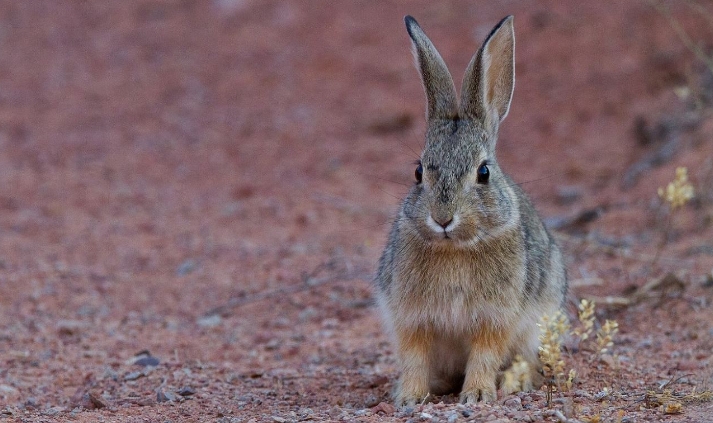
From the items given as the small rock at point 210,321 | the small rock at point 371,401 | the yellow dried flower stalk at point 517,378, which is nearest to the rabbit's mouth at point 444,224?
the yellow dried flower stalk at point 517,378

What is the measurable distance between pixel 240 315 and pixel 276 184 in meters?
3.54

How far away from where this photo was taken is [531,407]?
4723 mm

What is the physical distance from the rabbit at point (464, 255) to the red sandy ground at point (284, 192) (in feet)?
0.99

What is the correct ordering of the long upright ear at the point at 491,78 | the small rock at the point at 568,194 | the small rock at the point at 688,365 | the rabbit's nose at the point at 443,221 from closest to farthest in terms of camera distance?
1. the rabbit's nose at the point at 443,221
2. the long upright ear at the point at 491,78
3. the small rock at the point at 688,365
4. the small rock at the point at 568,194

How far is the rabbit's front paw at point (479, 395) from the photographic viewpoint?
203 inches

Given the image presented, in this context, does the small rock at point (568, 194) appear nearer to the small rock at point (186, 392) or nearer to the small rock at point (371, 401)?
the small rock at point (371, 401)

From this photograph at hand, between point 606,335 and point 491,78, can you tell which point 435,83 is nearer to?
point 491,78

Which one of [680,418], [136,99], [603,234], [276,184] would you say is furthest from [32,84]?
[680,418]

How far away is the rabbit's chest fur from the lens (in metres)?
5.22

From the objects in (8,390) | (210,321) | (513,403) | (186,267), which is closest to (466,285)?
(513,403)

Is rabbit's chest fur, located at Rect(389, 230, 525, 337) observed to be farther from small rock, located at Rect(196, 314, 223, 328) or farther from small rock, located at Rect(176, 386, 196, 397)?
small rock, located at Rect(196, 314, 223, 328)

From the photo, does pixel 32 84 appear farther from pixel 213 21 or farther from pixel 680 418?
pixel 680 418

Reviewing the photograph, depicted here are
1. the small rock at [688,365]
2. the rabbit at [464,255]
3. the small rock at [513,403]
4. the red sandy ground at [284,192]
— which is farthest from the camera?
the red sandy ground at [284,192]

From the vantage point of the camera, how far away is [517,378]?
499cm
